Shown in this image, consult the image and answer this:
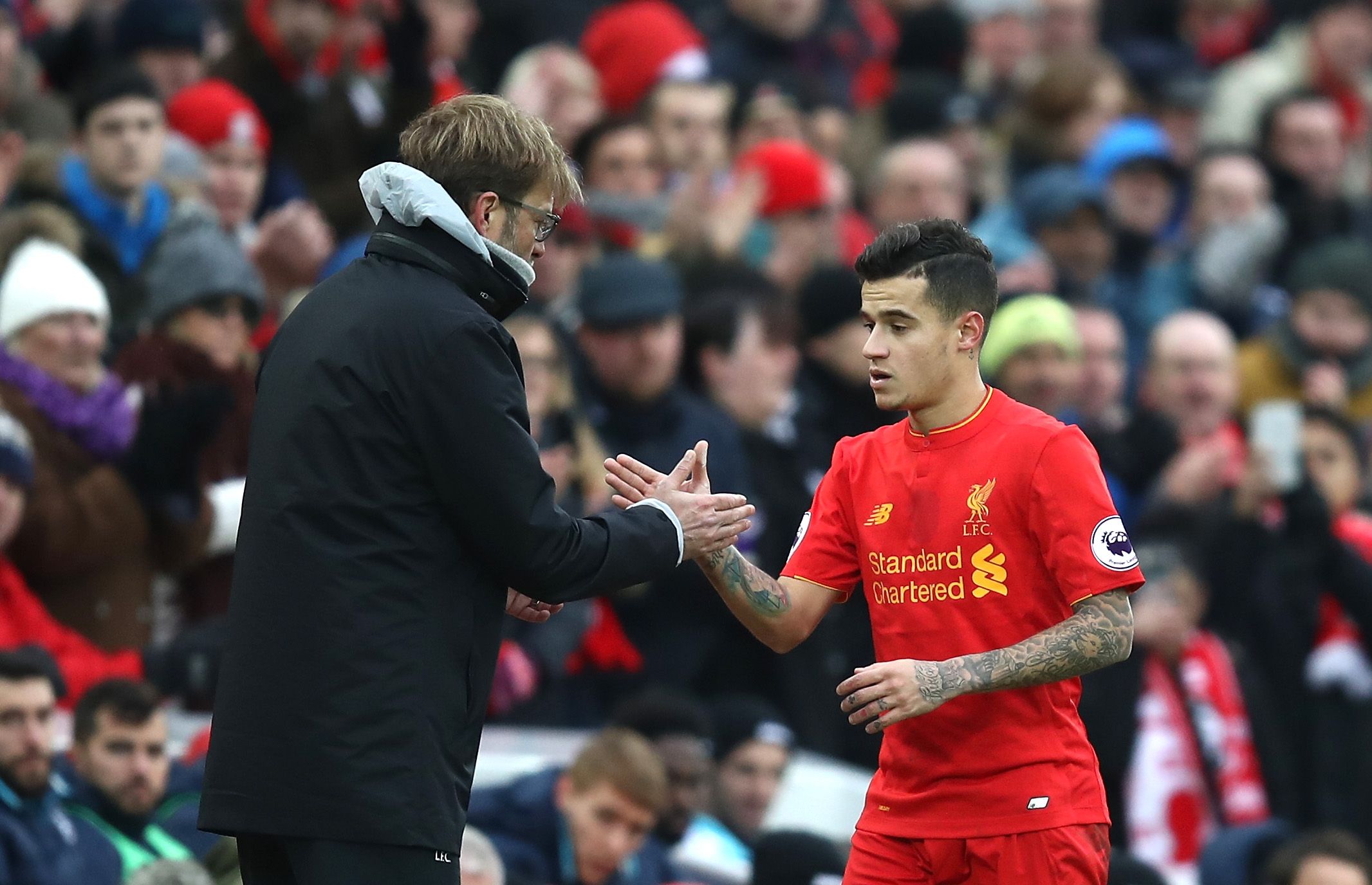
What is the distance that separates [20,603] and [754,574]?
343 cm

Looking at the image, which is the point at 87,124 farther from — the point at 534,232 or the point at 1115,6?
the point at 1115,6

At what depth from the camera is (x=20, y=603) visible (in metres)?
7.87

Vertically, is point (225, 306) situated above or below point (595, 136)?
below

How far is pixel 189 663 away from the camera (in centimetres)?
808

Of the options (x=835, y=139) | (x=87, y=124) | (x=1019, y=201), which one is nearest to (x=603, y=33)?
(x=835, y=139)

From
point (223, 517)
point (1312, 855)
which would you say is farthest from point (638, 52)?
point (1312, 855)

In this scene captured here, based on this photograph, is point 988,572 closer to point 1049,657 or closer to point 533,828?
point 1049,657

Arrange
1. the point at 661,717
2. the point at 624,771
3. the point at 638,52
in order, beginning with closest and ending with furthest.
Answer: the point at 624,771 → the point at 661,717 → the point at 638,52

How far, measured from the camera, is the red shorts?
201 inches

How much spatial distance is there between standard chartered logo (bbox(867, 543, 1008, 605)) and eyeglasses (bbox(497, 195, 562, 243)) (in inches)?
43.8

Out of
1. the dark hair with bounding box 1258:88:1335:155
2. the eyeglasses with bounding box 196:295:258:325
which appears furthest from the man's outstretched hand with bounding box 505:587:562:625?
the dark hair with bounding box 1258:88:1335:155

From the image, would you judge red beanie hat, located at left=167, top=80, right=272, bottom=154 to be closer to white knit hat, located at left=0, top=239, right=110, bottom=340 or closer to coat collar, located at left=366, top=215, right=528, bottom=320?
white knit hat, located at left=0, top=239, right=110, bottom=340

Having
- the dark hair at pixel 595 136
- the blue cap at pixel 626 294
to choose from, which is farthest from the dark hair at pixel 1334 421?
the dark hair at pixel 595 136

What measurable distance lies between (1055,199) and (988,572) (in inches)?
273
